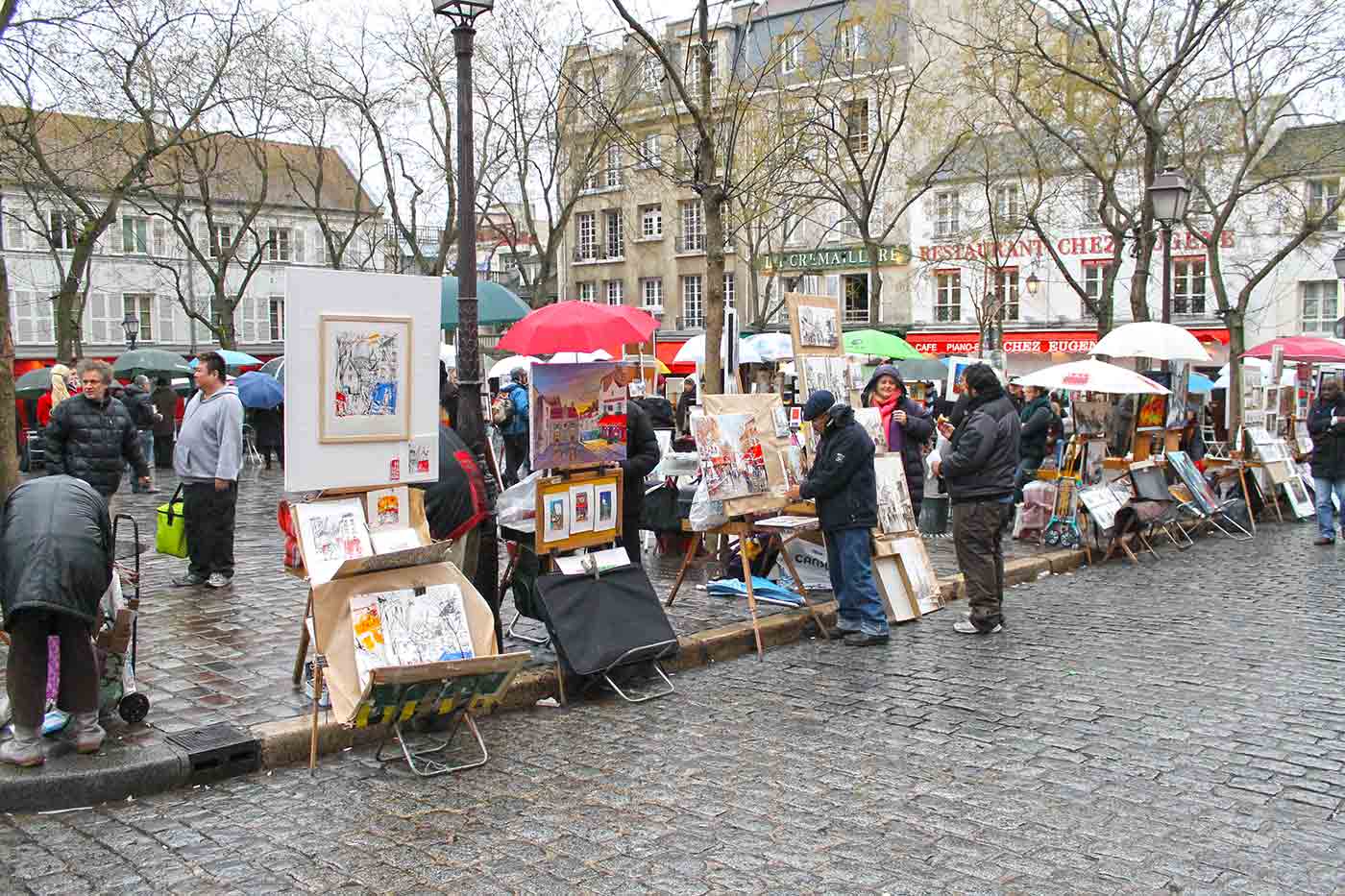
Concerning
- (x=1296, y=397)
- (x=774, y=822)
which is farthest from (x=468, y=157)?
(x=1296, y=397)

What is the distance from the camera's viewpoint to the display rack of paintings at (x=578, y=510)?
6.93 m

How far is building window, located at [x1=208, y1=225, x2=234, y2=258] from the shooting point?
1168 inches

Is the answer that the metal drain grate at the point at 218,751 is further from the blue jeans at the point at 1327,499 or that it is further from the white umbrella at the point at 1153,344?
the blue jeans at the point at 1327,499

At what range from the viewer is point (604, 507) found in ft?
24.2

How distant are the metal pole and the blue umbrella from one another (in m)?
12.6

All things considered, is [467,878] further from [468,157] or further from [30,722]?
[468,157]

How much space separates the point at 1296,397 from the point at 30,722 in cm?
1758

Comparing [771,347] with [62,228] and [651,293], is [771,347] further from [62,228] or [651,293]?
[651,293]

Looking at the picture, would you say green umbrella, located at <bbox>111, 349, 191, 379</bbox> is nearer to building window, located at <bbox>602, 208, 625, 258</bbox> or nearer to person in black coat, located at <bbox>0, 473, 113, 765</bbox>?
person in black coat, located at <bbox>0, 473, 113, 765</bbox>

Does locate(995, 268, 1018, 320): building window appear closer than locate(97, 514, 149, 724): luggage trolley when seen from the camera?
No

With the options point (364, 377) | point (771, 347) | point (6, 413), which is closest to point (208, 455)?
point (6, 413)

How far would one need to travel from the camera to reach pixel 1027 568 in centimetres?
1104

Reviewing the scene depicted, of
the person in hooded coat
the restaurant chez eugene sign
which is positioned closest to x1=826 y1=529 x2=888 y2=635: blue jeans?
the person in hooded coat

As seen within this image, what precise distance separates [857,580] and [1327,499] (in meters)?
8.03
